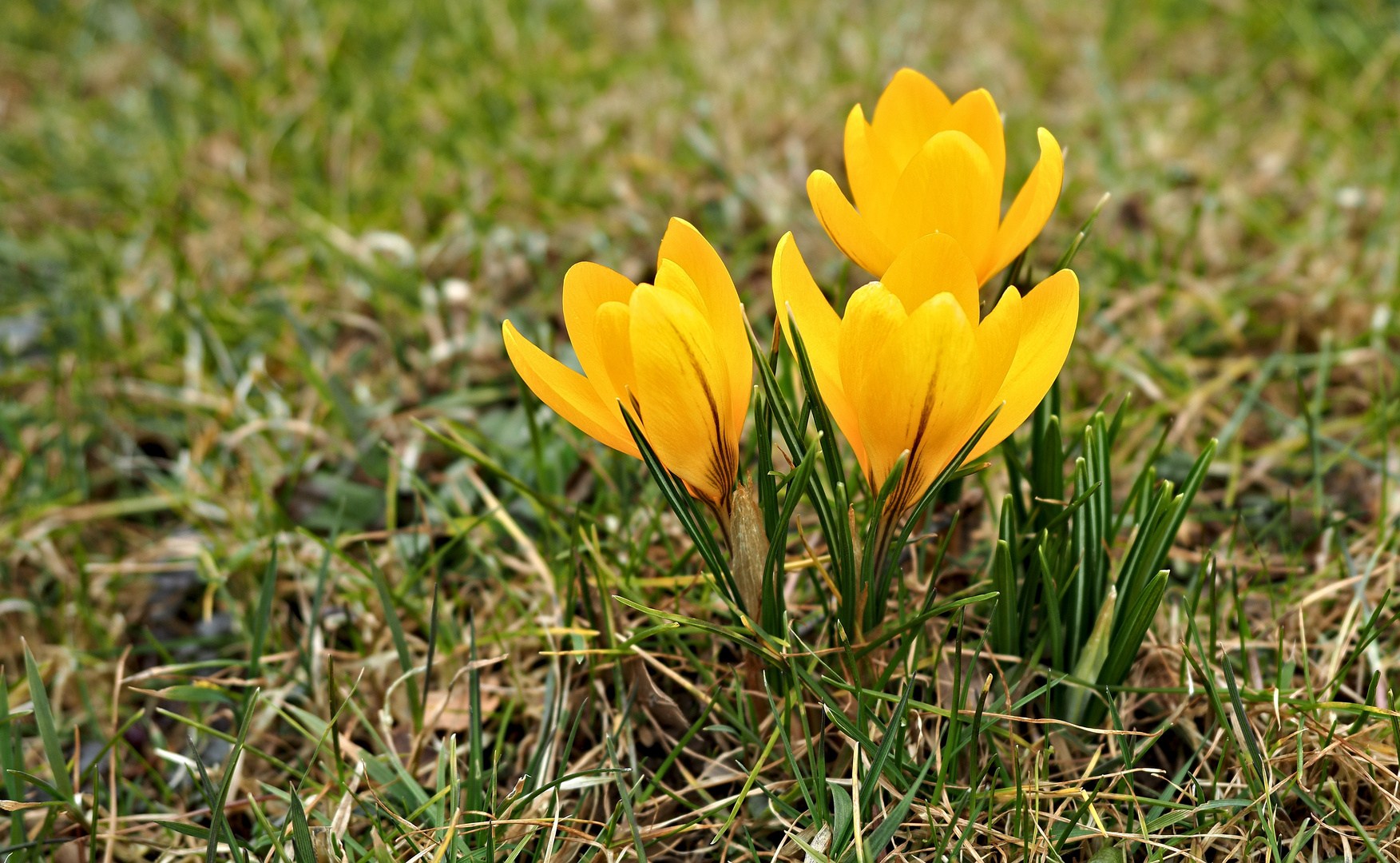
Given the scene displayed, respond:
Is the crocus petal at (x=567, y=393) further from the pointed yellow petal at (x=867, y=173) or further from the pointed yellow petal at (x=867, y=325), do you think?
the pointed yellow petal at (x=867, y=173)

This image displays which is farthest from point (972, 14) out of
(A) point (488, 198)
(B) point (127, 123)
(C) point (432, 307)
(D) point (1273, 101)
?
(B) point (127, 123)

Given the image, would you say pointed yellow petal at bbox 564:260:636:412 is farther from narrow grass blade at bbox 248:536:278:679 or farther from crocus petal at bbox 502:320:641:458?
narrow grass blade at bbox 248:536:278:679

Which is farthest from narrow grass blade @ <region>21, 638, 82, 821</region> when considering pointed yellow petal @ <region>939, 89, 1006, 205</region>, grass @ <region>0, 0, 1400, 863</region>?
pointed yellow petal @ <region>939, 89, 1006, 205</region>

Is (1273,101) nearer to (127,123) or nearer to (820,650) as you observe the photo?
(820,650)

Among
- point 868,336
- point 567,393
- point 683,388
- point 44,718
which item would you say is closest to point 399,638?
point 44,718

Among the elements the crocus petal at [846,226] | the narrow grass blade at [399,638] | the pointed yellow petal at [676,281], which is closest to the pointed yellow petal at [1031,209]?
the crocus petal at [846,226]

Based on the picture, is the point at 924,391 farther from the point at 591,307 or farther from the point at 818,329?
the point at 591,307
